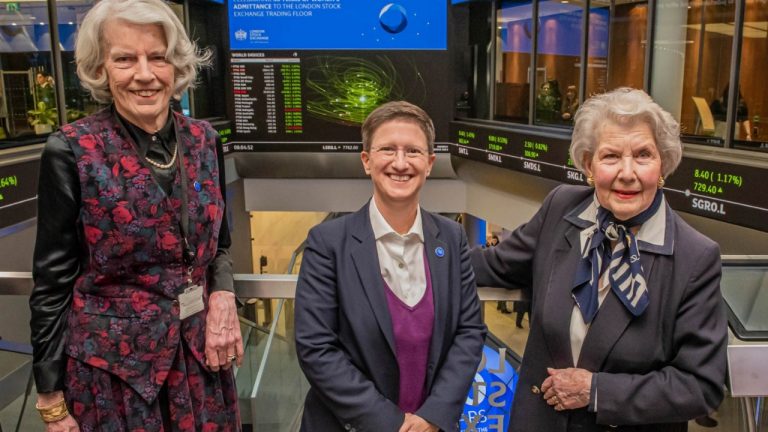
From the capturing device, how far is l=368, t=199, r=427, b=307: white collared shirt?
1652 millimetres

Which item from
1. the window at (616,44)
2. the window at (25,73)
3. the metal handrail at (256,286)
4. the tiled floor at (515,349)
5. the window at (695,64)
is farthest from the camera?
the window at (616,44)

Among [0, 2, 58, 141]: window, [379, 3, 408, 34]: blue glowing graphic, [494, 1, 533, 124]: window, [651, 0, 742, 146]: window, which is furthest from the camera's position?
[379, 3, 408, 34]: blue glowing graphic

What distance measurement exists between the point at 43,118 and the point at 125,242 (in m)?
4.79

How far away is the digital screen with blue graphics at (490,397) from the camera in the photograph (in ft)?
6.70

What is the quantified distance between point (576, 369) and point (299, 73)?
735cm

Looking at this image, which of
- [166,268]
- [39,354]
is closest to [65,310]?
[39,354]

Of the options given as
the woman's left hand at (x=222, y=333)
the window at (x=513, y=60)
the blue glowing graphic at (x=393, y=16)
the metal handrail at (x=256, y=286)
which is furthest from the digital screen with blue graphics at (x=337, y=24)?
the woman's left hand at (x=222, y=333)

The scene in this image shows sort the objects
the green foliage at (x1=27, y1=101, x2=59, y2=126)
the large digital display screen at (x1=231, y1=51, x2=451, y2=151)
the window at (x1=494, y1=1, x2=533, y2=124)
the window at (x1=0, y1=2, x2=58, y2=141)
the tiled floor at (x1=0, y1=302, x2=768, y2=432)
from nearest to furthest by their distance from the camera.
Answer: the tiled floor at (x1=0, y1=302, x2=768, y2=432) → the window at (x1=0, y1=2, x2=58, y2=141) → the green foliage at (x1=27, y1=101, x2=59, y2=126) → the window at (x1=494, y1=1, x2=533, y2=124) → the large digital display screen at (x1=231, y1=51, x2=451, y2=151)

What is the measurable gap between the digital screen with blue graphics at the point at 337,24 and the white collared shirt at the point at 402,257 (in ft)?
23.1

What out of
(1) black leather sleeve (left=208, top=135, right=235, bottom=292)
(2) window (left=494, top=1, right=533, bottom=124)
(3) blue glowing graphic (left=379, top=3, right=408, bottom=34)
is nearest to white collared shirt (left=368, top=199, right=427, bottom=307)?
(1) black leather sleeve (left=208, top=135, right=235, bottom=292)

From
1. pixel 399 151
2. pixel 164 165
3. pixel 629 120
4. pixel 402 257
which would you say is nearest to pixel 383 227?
pixel 402 257

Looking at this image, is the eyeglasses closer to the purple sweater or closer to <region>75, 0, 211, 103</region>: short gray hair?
the purple sweater

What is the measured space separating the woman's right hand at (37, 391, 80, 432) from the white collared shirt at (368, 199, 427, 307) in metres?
0.83

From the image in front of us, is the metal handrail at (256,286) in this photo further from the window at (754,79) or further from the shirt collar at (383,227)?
the window at (754,79)
